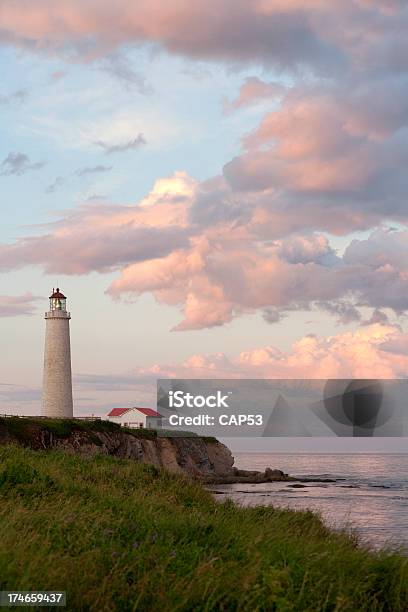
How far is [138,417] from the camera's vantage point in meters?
106

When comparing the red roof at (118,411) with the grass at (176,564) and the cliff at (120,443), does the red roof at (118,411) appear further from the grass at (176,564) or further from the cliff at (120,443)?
the grass at (176,564)

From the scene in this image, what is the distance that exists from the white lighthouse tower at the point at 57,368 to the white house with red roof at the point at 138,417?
1334 inches

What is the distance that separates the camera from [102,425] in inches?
2520

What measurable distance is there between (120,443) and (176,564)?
5411 centimetres

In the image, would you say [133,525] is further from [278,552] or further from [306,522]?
[306,522]

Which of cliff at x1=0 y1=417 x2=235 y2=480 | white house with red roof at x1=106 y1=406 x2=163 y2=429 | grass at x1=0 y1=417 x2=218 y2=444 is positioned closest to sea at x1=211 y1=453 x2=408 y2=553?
cliff at x1=0 y1=417 x2=235 y2=480

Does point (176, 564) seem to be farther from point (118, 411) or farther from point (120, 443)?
point (118, 411)

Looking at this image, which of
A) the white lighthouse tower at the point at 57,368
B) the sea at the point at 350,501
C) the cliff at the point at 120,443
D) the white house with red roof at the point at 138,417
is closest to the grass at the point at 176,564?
the sea at the point at 350,501

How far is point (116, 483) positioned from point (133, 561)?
38.4ft

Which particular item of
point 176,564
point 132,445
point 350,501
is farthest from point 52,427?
point 176,564

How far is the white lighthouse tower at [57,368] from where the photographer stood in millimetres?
71188

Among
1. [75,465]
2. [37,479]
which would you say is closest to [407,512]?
[75,465]

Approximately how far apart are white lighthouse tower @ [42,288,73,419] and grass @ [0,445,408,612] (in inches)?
2281

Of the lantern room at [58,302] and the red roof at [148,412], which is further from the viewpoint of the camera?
the red roof at [148,412]
